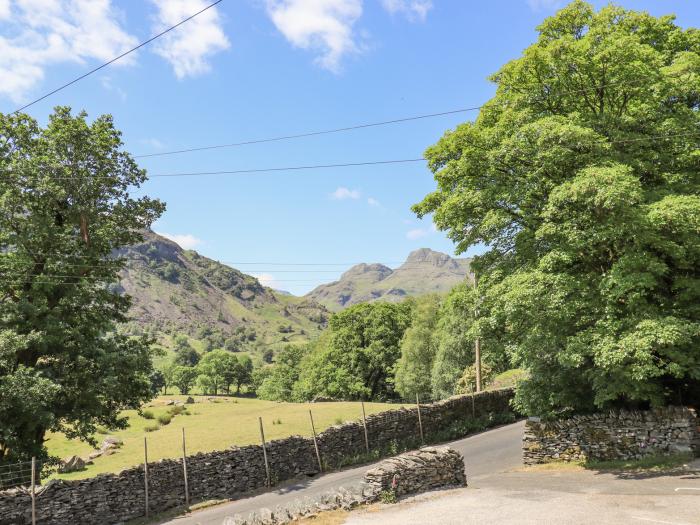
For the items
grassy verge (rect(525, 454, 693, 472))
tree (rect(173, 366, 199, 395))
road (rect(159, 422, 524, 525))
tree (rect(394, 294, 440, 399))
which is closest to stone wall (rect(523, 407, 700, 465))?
grassy verge (rect(525, 454, 693, 472))

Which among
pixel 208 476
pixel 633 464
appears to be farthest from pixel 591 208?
pixel 208 476

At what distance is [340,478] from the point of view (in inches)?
939

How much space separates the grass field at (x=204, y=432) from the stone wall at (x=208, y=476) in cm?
471

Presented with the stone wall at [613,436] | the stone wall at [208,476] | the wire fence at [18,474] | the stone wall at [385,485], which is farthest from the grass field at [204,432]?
the stone wall at [385,485]

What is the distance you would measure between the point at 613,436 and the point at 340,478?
1231 centimetres

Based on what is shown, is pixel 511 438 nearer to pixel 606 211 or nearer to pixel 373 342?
pixel 606 211

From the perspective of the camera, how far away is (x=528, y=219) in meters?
19.6

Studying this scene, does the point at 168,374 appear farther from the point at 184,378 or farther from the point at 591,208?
the point at 591,208

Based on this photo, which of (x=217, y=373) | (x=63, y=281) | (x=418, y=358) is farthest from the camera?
(x=217, y=373)

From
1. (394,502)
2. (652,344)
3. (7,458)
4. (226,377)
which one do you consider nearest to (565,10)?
(652,344)

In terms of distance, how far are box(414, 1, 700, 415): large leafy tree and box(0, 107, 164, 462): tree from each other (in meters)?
16.4

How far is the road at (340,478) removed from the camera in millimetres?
20047

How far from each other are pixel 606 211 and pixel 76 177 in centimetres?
2267

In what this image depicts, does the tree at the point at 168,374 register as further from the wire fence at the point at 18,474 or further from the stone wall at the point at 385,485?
the stone wall at the point at 385,485
